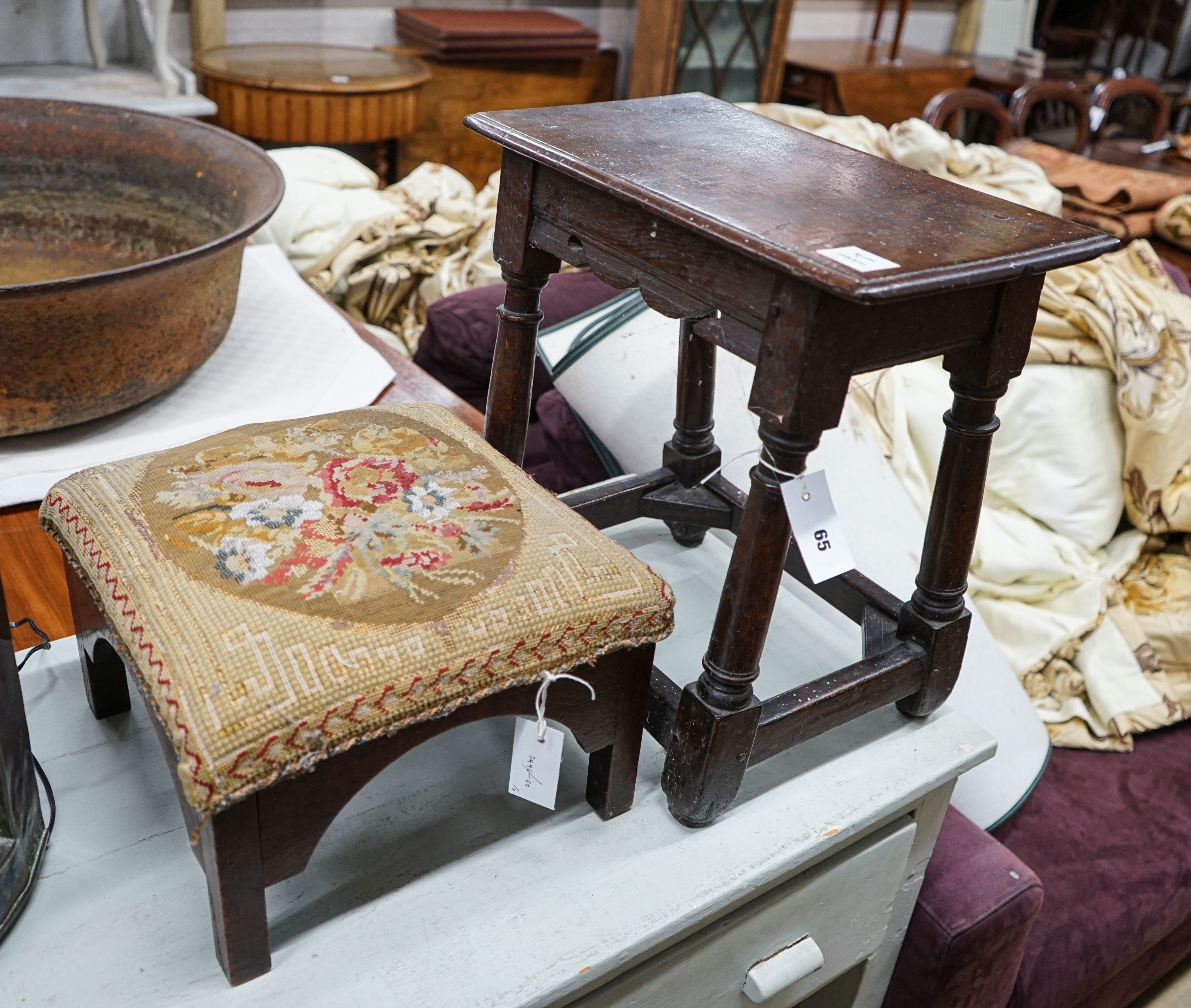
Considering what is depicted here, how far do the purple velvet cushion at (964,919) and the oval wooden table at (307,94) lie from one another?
2.15 metres

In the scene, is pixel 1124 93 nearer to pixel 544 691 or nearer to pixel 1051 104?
pixel 1051 104

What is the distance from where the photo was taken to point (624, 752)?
2.31ft

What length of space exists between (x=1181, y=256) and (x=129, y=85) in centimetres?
244

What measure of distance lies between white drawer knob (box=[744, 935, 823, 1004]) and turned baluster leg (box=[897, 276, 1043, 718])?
0.19 meters

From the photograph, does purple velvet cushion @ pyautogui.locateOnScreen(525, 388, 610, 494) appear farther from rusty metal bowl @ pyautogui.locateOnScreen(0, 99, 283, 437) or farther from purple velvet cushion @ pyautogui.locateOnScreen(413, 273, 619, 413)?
rusty metal bowl @ pyautogui.locateOnScreen(0, 99, 283, 437)

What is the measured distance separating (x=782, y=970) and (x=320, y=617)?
1.45ft

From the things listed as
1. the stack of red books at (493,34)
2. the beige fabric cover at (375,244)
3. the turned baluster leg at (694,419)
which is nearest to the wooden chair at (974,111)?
the stack of red books at (493,34)

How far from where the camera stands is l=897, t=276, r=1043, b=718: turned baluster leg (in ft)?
2.17

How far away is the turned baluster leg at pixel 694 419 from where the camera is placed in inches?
36.9

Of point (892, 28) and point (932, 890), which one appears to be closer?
point (932, 890)

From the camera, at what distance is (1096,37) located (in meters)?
4.61

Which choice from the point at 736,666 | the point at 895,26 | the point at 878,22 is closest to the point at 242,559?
the point at 736,666

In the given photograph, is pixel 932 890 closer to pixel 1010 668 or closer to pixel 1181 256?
pixel 1010 668

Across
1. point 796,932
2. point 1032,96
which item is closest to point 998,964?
point 796,932
